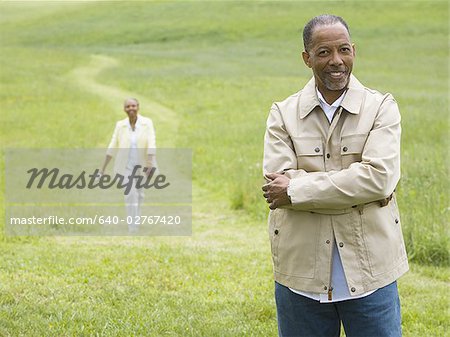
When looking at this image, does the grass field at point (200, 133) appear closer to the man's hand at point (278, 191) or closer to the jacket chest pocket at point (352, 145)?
the man's hand at point (278, 191)

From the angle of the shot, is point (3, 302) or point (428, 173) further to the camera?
point (428, 173)

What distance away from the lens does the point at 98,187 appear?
50.8 ft

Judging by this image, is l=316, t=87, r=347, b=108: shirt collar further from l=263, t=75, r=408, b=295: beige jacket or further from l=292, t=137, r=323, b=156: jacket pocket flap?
l=292, t=137, r=323, b=156: jacket pocket flap

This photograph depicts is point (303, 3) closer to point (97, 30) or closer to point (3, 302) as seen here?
point (97, 30)

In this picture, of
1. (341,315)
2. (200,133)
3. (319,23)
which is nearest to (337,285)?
(341,315)

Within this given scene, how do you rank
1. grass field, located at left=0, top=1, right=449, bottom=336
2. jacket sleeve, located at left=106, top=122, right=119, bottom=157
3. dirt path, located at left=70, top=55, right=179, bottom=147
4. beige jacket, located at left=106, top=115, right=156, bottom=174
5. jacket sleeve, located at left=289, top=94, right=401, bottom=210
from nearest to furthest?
jacket sleeve, located at left=289, top=94, right=401, bottom=210
grass field, located at left=0, top=1, right=449, bottom=336
beige jacket, located at left=106, top=115, right=156, bottom=174
jacket sleeve, located at left=106, top=122, right=119, bottom=157
dirt path, located at left=70, top=55, right=179, bottom=147

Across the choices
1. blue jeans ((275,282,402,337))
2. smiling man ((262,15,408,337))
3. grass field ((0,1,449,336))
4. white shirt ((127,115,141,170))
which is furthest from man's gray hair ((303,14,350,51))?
white shirt ((127,115,141,170))

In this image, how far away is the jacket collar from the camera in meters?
4.15

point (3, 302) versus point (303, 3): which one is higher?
point (303, 3)

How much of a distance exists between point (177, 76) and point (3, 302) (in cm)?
3001

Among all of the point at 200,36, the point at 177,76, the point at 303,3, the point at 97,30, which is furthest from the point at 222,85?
the point at 303,3

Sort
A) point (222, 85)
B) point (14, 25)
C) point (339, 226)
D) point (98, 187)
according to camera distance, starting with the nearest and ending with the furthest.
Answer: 1. point (339, 226)
2. point (98, 187)
3. point (222, 85)
4. point (14, 25)

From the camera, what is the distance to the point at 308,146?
4191 mm

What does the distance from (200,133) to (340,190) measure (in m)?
18.6
